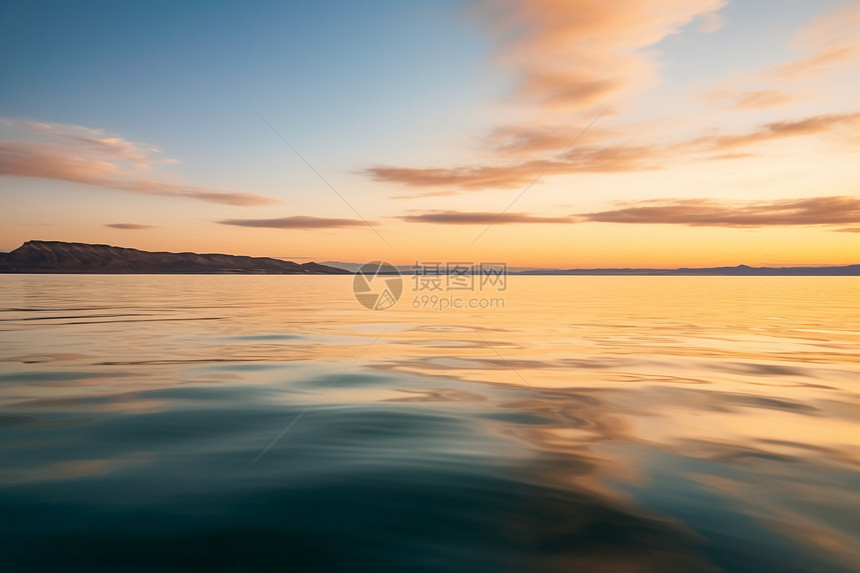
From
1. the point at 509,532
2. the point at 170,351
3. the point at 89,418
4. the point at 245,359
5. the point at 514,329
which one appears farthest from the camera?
the point at 514,329

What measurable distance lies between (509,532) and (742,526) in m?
1.94

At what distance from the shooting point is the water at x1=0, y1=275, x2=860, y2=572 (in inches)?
153

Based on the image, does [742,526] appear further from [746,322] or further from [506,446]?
[746,322]

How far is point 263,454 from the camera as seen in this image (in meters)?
5.94

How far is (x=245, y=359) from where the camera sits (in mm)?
12797

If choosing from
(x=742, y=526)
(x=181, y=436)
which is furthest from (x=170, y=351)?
(x=742, y=526)

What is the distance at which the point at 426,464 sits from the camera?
18.6ft

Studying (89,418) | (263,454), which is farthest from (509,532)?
(89,418)

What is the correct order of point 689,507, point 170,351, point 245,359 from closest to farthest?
point 689,507
point 245,359
point 170,351

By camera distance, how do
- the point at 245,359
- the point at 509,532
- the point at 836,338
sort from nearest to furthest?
the point at 509,532 < the point at 245,359 < the point at 836,338

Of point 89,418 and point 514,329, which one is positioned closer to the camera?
point 89,418

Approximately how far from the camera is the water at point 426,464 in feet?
12.8

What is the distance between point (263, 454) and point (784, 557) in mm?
4884

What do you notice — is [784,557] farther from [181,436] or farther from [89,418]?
[89,418]
